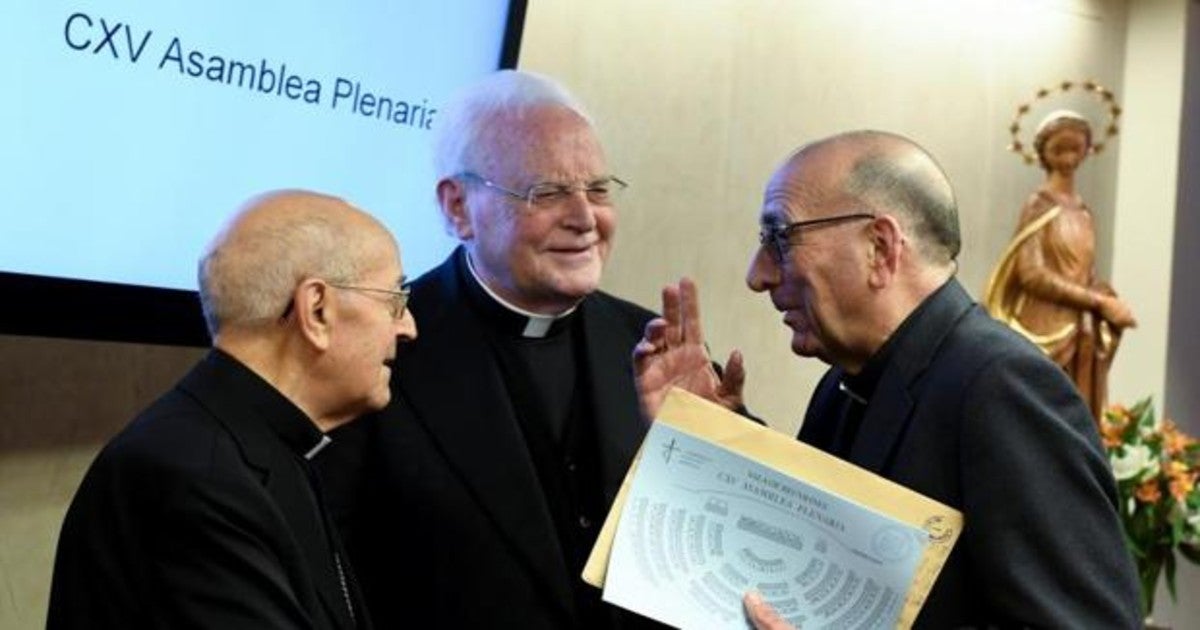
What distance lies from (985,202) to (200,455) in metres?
4.76

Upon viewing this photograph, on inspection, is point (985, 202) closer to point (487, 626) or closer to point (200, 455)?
point (487, 626)

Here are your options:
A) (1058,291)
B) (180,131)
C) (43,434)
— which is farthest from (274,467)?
(1058,291)

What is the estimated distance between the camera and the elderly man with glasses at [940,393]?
1864 millimetres

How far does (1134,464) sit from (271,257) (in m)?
3.42

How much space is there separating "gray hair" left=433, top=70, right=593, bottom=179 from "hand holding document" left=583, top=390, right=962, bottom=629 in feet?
2.95

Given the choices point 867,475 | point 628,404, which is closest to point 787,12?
point 628,404

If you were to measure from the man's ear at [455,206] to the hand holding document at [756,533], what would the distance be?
859 mm

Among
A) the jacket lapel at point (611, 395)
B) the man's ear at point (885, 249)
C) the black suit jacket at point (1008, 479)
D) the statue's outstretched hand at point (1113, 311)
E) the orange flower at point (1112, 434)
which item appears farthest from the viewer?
the statue's outstretched hand at point (1113, 311)

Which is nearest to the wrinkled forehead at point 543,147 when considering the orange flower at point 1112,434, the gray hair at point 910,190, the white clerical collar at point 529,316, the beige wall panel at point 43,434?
the white clerical collar at point 529,316

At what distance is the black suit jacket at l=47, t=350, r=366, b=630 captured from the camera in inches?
67.6

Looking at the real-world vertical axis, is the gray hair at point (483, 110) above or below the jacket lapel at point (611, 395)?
above

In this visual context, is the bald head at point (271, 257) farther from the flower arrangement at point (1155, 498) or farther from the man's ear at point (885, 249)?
the flower arrangement at point (1155, 498)

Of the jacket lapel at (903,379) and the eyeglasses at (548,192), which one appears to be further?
the eyeglasses at (548,192)

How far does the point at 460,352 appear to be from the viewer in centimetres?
264
